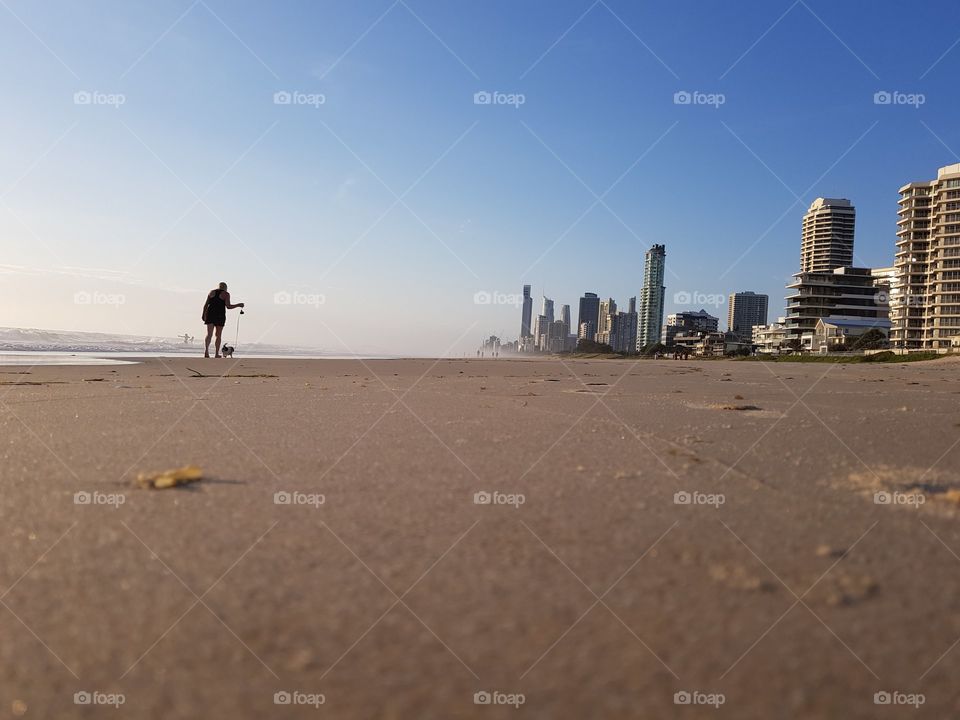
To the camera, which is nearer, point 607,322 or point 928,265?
point 928,265

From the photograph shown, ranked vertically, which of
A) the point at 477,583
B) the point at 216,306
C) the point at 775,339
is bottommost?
the point at 477,583

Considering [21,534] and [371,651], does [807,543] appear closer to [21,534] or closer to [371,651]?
[371,651]

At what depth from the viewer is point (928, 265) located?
223 feet

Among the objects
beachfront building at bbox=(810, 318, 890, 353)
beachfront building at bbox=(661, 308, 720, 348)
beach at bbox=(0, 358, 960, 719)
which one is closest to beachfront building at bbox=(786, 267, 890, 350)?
beachfront building at bbox=(810, 318, 890, 353)

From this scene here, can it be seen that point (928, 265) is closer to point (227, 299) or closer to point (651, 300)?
point (651, 300)

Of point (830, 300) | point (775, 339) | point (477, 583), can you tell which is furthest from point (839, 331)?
point (477, 583)

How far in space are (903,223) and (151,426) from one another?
8489 centimetres

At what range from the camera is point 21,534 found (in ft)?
4.22

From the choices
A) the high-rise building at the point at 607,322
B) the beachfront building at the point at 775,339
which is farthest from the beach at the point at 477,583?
the high-rise building at the point at 607,322

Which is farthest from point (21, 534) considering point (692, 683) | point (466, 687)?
point (692, 683)

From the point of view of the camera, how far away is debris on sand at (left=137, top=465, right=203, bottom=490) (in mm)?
1676

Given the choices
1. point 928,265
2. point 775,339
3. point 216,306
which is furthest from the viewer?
point 775,339

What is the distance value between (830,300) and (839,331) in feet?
29.0

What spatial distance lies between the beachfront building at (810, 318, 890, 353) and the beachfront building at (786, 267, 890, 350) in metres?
1.30
